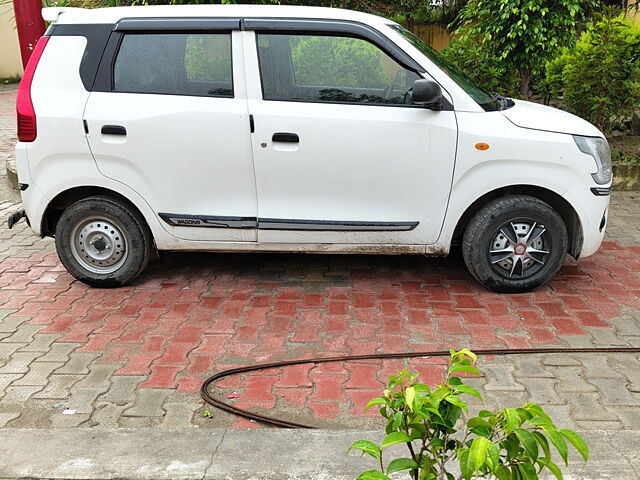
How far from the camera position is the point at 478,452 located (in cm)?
180

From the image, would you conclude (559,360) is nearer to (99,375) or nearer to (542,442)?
(542,442)

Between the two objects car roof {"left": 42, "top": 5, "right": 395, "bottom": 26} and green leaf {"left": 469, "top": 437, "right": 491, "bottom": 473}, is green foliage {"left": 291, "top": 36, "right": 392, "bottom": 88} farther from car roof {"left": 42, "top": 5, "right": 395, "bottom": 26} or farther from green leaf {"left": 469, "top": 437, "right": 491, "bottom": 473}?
green leaf {"left": 469, "top": 437, "right": 491, "bottom": 473}

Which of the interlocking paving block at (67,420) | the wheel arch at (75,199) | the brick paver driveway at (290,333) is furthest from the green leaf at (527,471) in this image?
the wheel arch at (75,199)

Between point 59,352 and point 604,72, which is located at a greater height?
point 604,72

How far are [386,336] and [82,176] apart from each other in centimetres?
244

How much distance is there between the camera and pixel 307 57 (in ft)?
16.1

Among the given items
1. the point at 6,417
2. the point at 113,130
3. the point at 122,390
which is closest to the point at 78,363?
the point at 122,390

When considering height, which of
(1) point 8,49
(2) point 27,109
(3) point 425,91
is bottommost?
(1) point 8,49

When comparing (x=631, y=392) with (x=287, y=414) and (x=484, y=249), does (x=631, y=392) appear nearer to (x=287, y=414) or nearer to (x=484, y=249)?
(x=484, y=249)

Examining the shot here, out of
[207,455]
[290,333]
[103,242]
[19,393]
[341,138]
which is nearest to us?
[207,455]

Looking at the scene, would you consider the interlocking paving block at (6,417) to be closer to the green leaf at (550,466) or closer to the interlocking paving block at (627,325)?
the green leaf at (550,466)

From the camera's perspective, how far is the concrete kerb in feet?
9.86

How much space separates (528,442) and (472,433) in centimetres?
17

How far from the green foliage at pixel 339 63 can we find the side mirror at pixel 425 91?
1.02 feet
